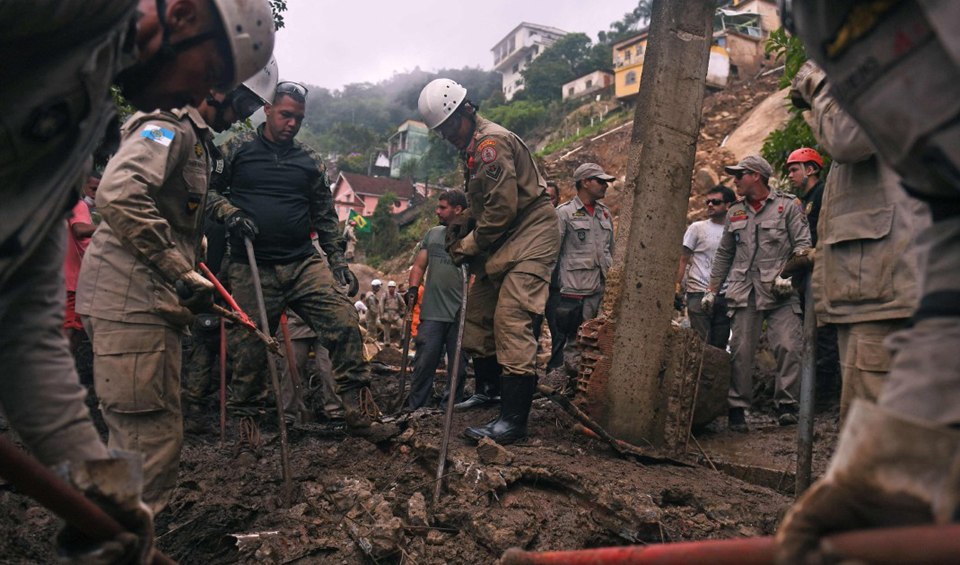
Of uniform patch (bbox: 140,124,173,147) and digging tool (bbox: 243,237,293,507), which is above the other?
uniform patch (bbox: 140,124,173,147)

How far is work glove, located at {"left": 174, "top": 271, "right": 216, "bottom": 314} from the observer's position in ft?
10.1

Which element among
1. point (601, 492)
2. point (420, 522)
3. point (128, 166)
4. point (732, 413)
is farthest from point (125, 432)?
point (732, 413)

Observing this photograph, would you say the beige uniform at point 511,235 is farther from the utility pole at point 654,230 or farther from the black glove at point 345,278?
the black glove at point 345,278

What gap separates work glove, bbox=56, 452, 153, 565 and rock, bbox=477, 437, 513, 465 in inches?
94.0

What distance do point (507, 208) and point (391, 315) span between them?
13451 mm

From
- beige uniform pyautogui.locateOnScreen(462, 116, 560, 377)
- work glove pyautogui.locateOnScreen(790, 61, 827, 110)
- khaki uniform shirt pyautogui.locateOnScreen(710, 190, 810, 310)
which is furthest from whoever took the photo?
khaki uniform shirt pyautogui.locateOnScreen(710, 190, 810, 310)

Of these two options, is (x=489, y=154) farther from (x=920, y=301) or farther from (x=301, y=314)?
(x=920, y=301)

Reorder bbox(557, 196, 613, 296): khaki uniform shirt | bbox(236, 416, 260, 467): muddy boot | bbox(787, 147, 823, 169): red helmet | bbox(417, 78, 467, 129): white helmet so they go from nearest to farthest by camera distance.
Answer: bbox(236, 416, 260, 467): muddy boot → bbox(417, 78, 467, 129): white helmet → bbox(787, 147, 823, 169): red helmet → bbox(557, 196, 613, 296): khaki uniform shirt

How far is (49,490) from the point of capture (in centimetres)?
136

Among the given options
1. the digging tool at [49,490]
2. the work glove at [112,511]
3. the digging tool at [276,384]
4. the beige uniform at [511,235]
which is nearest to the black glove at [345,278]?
the digging tool at [276,384]

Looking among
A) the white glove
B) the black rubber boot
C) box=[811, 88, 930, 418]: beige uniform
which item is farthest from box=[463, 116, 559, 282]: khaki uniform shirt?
box=[811, 88, 930, 418]: beige uniform

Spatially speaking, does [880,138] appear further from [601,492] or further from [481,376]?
[481,376]

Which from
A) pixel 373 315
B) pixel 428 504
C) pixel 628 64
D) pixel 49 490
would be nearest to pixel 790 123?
pixel 428 504

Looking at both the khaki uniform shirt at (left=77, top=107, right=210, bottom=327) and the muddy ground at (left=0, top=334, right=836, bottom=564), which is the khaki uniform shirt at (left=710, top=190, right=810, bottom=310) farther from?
the khaki uniform shirt at (left=77, top=107, right=210, bottom=327)
